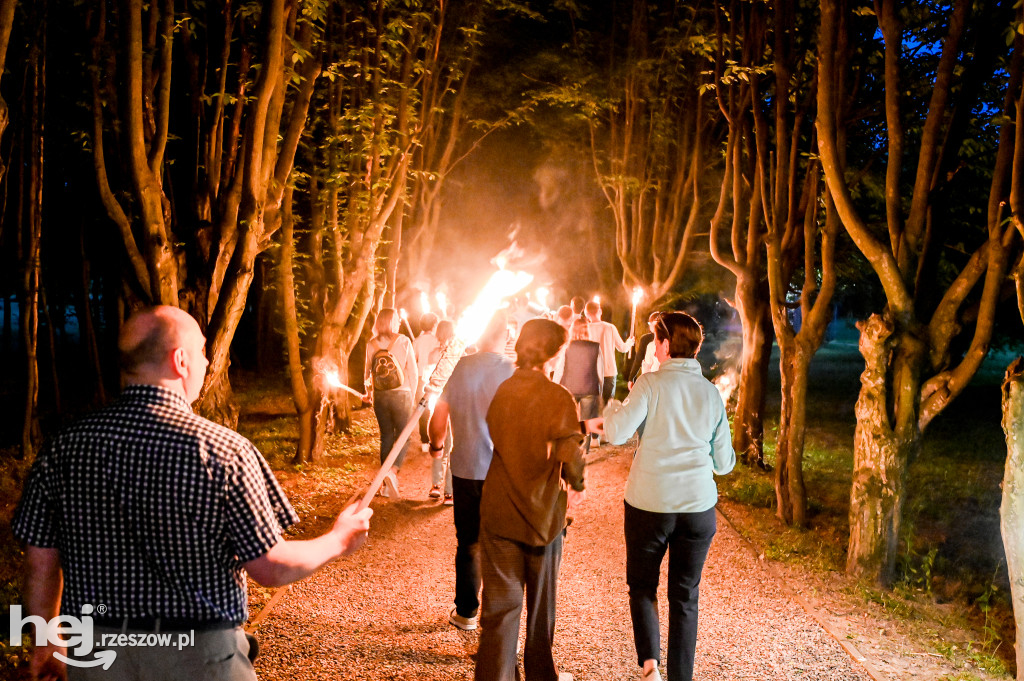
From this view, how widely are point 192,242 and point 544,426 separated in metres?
4.61

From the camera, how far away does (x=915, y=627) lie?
A: 574 cm

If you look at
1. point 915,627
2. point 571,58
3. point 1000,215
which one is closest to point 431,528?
Result: point 915,627

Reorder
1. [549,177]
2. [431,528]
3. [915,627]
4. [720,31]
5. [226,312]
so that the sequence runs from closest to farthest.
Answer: [915,627]
[226,312]
[431,528]
[720,31]
[549,177]

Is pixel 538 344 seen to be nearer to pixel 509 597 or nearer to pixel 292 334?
pixel 509 597

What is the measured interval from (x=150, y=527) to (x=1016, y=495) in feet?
17.9

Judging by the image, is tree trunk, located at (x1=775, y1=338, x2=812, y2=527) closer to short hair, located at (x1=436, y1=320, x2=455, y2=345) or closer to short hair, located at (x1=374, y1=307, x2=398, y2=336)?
short hair, located at (x1=436, y1=320, x2=455, y2=345)

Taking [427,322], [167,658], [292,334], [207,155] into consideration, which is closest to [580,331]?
[427,322]

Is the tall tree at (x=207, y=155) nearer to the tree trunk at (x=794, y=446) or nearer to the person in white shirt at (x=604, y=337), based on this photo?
the person in white shirt at (x=604, y=337)

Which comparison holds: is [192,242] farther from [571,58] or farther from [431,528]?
[571,58]

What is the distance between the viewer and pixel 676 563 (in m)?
4.32

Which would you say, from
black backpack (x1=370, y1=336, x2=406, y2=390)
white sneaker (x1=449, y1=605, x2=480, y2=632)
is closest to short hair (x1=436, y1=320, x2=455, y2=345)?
black backpack (x1=370, y1=336, x2=406, y2=390)

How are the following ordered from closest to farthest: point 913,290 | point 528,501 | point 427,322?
point 528,501 → point 913,290 → point 427,322

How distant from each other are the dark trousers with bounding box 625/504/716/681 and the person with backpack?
4425mm

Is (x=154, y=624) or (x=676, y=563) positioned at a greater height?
(x=154, y=624)
